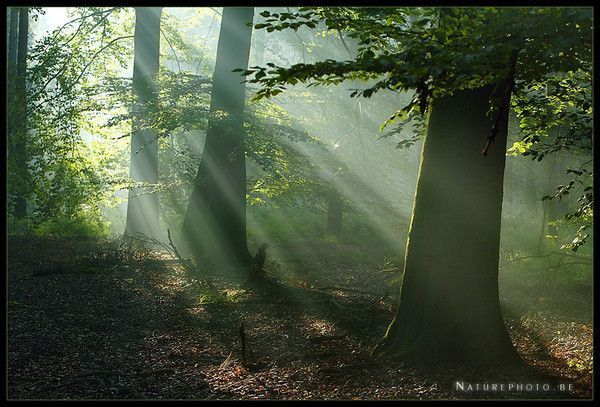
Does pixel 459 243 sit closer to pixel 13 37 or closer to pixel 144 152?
pixel 144 152

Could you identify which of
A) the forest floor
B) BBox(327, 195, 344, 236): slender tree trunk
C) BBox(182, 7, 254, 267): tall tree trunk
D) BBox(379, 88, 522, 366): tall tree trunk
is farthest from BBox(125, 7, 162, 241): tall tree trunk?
BBox(379, 88, 522, 366): tall tree trunk

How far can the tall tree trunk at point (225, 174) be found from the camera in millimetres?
13062

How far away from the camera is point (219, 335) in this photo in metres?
8.52

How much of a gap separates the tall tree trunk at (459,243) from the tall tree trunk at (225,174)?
23.0 feet

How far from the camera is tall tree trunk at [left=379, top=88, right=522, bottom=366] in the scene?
6328 mm

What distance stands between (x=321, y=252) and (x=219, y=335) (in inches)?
382

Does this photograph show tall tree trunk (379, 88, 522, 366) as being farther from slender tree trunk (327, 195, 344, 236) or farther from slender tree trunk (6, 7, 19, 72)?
slender tree trunk (6, 7, 19, 72)

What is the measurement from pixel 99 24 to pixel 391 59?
1635cm

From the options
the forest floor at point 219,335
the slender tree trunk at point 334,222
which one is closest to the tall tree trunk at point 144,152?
the forest floor at point 219,335

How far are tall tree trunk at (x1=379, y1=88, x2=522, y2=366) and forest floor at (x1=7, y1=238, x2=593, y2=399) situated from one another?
16.9 inches

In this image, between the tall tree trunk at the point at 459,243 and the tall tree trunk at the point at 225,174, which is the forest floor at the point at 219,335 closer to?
the tall tree trunk at the point at 459,243

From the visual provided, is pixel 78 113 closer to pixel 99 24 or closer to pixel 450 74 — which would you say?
pixel 99 24

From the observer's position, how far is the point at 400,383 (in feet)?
20.1

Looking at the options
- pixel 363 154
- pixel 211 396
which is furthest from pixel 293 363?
pixel 363 154
